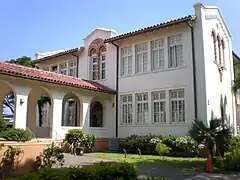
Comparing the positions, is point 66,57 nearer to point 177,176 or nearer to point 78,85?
point 78,85

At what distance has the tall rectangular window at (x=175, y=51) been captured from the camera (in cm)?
1914

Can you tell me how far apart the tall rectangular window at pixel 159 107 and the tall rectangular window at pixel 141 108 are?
62cm

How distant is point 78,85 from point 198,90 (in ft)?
24.9

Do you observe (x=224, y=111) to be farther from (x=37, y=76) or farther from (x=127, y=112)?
(x=37, y=76)

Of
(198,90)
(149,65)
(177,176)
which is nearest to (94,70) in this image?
(149,65)

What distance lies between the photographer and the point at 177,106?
18.8m

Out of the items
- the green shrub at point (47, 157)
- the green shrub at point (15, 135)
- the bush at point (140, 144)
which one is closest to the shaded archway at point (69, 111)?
the bush at point (140, 144)

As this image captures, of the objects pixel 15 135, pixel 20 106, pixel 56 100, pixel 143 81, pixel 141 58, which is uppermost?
pixel 141 58

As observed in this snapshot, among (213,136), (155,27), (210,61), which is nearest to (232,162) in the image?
(213,136)

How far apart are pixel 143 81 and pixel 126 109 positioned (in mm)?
2465

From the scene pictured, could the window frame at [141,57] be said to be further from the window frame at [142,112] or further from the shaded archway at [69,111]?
the shaded archway at [69,111]

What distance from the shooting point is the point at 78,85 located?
19.1m

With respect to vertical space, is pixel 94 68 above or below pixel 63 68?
below

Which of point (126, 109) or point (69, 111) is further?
point (69, 111)
